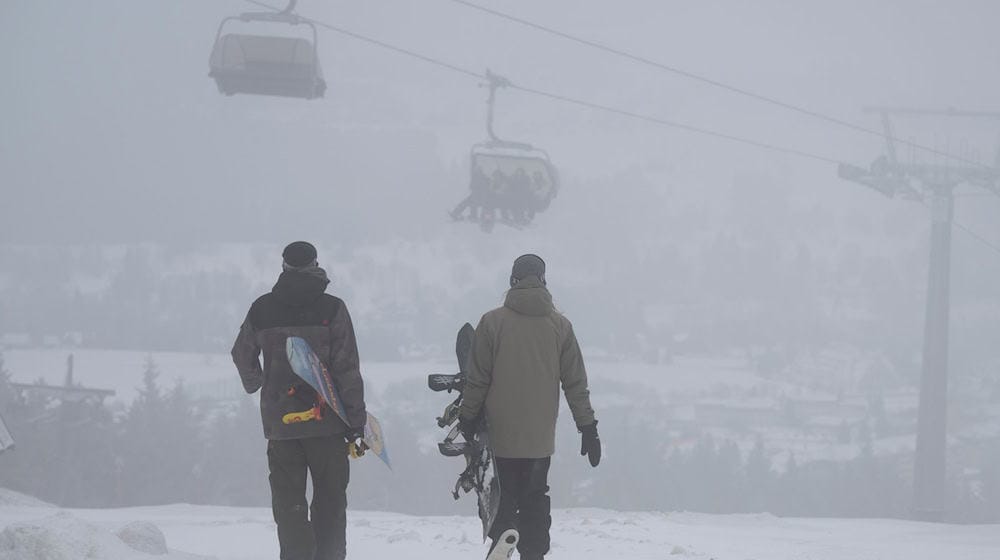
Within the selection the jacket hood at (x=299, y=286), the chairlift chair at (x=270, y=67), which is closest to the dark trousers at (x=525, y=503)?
the jacket hood at (x=299, y=286)

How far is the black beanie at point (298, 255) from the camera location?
518 cm

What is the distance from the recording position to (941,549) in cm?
1010

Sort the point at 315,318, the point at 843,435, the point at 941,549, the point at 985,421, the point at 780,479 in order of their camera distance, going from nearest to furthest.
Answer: the point at 315,318 < the point at 941,549 < the point at 780,479 < the point at 843,435 < the point at 985,421

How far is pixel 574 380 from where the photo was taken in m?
5.38

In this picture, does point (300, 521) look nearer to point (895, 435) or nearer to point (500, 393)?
point (500, 393)

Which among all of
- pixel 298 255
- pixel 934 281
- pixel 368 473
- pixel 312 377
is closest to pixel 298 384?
pixel 312 377

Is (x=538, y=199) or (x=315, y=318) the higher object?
(x=538, y=199)

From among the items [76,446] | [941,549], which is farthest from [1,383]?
[941,549]

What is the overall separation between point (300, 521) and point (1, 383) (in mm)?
55790

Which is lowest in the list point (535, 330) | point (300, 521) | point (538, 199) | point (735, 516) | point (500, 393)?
point (735, 516)

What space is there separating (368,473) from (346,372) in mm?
55184

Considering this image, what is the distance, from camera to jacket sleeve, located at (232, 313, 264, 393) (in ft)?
17.1

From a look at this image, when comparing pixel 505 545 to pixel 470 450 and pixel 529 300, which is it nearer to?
pixel 470 450

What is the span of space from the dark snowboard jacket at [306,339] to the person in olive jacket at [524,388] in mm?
626
